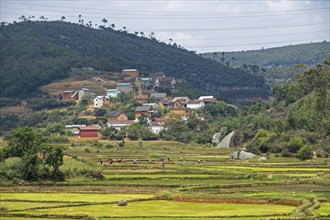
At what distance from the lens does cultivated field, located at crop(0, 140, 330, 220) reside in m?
43.9

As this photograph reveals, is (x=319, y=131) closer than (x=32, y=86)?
Yes

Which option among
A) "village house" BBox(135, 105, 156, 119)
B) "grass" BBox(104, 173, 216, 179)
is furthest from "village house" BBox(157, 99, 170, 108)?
"grass" BBox(104, 173, 216, 179)

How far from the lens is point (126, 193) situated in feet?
182

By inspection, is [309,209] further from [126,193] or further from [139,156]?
[139,156]

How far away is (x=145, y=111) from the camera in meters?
140

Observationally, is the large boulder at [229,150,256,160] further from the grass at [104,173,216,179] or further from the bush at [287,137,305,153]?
the grass at [104,173,216,179]

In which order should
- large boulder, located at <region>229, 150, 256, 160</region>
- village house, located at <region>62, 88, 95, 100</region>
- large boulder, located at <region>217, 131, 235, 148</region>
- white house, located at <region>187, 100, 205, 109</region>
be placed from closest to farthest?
large boulder, located at <region>229, 150, 256, 160</region>, large boulder, located at <region>217, 131, 235, 148</region>, white house, located at <region>187, 100, 205, 109</region>, village house, located at <region>62, 88, 95, 100</region>

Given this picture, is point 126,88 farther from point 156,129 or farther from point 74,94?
point 156,129

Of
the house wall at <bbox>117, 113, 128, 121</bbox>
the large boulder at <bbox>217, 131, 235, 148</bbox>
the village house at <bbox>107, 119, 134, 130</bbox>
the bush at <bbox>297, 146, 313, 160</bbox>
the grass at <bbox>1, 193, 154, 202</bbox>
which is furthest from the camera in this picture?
the house wall at <bbox>117, 113, 128, 121</bbox>

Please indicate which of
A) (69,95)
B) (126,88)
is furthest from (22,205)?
(126,88)

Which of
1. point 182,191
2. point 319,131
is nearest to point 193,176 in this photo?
point 182,191

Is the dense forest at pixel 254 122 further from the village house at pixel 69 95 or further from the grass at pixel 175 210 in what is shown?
the grass at pixel 175 210

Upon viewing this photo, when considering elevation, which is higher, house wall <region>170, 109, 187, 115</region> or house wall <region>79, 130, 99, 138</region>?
house wall <region>170, 109, 187, 115</region>

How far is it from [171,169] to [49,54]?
11917cm
